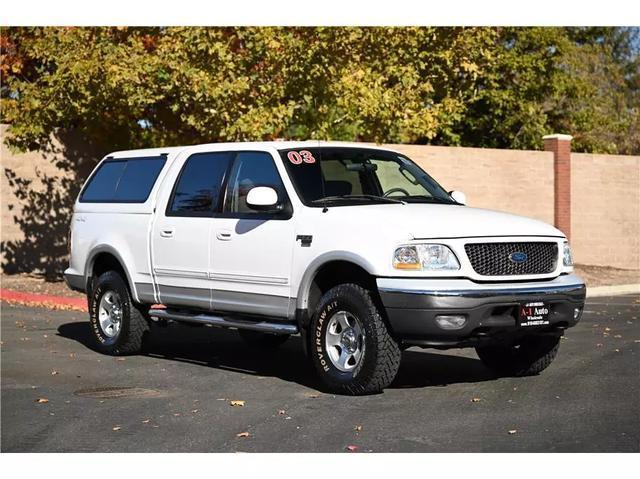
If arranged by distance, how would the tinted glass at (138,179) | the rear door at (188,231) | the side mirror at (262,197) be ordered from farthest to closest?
the tinted glass at (138,179)
the rear door at (188,231)
the side mirror at (262,197)

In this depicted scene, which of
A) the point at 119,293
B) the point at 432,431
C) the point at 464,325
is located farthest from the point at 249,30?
the point at 432,431

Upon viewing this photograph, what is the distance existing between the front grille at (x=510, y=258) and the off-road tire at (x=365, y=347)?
89cm

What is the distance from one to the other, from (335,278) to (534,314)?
67.6 inches

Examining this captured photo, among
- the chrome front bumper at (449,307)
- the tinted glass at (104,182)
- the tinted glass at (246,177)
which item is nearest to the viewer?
the chrome front bumper at (449,307)

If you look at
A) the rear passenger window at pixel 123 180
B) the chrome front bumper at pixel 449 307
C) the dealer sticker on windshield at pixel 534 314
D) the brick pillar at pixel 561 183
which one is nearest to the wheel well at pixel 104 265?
the rear passenger window at pixel 123 180

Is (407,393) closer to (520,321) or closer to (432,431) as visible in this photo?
(520,321)

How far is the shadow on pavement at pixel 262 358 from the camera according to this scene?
34.0ft

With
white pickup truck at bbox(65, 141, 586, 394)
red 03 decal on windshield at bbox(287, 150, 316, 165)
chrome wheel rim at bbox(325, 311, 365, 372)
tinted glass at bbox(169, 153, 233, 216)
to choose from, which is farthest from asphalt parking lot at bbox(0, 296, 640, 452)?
red 03 decal on windshield at bbox(287, 150, 316, 165)

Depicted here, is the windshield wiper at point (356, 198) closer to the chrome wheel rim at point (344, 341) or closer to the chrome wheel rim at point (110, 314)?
the chrome wheel rim at point (344, 341)

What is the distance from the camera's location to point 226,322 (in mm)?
10570

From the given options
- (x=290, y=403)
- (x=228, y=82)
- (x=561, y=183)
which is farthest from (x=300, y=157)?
(x=561, y=183)

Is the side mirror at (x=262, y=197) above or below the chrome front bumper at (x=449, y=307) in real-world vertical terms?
above

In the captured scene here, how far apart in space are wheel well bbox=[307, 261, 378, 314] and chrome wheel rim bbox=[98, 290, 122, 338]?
10.2ft

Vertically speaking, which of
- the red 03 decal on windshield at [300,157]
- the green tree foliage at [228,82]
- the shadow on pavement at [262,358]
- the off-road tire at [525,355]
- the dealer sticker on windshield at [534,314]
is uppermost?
the green tree foliage at [228,82]
